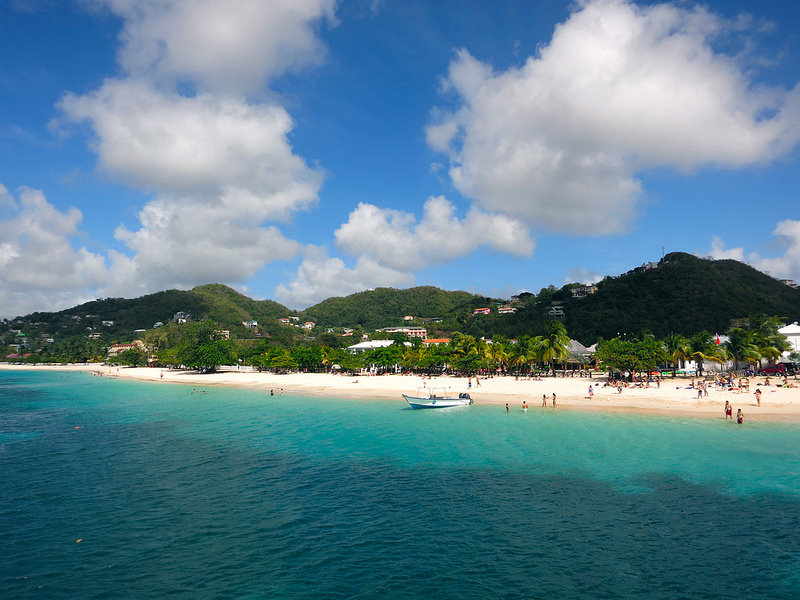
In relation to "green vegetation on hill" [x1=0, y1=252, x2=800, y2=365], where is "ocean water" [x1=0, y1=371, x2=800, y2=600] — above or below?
below

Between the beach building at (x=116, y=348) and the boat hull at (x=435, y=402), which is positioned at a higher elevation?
the beach building at (x=116, y=348)

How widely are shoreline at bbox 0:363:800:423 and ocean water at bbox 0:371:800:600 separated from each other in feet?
16.4

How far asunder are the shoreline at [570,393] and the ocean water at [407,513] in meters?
5.00

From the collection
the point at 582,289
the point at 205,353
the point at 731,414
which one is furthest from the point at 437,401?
the point at 582,289

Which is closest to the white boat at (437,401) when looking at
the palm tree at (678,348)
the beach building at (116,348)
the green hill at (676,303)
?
the palm tree at (678,348)

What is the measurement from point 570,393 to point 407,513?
31801 millimetres

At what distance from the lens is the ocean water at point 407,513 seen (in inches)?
458

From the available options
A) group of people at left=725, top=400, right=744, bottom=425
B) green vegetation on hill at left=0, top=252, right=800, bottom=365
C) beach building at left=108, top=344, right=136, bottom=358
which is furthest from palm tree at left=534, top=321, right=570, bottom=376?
beach building at left=108, top=344, right=136, bottom=358

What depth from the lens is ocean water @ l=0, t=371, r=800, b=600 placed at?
458 inches

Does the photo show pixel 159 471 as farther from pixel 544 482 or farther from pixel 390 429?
pixel 544 482

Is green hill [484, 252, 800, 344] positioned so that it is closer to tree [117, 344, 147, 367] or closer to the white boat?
the white boat

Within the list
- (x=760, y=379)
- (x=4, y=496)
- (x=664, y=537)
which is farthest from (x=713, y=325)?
(x=4, y=496)

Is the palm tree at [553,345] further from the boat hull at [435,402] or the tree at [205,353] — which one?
the tree at [205,353]

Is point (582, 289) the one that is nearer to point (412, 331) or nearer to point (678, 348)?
point (412, 331)
